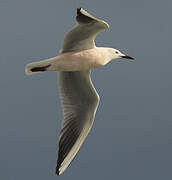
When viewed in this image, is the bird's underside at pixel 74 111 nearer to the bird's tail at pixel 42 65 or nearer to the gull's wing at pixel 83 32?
the gull's wing at pixel 83 32

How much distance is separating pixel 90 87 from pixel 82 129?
2.63ft

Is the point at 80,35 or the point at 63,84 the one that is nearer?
the point at 80,35

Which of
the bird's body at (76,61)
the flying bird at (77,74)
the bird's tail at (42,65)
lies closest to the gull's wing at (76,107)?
the flying bird at (77,74)

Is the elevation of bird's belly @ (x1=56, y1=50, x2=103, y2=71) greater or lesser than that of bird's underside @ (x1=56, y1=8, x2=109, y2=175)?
greater

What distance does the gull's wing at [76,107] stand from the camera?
10.3 m

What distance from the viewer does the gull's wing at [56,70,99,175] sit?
10.3 m

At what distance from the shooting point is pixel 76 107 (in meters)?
10.6

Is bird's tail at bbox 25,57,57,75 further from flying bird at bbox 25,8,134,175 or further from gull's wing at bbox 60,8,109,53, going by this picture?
gull's wing at bbox 60,8,109,53

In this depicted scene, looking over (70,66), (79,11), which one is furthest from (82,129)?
(79,11)

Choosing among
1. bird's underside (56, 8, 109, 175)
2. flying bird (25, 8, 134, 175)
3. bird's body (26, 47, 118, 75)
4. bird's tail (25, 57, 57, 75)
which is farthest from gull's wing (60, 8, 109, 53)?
bird's underside (56, 8, 109, 175)

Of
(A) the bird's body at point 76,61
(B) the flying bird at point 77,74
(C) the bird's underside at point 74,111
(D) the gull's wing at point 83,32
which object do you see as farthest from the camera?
(C) the bird's underside at point 74,111

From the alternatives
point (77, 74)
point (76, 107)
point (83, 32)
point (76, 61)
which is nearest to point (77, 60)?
point (76, 61)

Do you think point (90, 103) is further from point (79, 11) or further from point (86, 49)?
point (79, 11)

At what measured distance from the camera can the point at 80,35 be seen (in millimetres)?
9508
